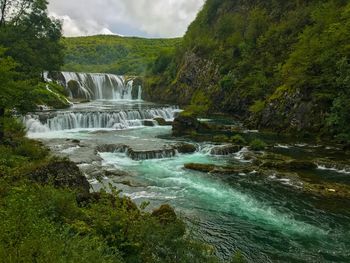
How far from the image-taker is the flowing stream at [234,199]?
1216 centimetres

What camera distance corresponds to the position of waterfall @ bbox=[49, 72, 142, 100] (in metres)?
69.3

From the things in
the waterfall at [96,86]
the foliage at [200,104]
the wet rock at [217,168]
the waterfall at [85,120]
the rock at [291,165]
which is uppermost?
the waterfall at [96,86]

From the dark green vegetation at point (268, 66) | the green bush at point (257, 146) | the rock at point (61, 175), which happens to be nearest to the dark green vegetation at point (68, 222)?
the rock at point (61, 175)

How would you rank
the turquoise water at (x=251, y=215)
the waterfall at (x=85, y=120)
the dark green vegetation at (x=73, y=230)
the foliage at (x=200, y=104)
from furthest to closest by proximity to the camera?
the foliage at (x=200, y=104)
the waterfall at (x=85, y=120)
the turquoise water at (x=251, y=215)
the dark green vegetation at (x=73, y=230)

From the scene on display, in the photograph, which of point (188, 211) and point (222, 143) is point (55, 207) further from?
point (222, 143)

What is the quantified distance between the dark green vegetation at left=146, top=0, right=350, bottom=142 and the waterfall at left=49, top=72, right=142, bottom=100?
677 centimetres

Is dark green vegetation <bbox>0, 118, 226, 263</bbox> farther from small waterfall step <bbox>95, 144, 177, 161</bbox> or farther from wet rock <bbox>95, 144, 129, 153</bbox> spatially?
wet rock <bbox>95, 144, 129, 153</bbox>

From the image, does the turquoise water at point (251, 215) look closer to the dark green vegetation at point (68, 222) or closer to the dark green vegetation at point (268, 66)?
the dark green vegetation at point (68, 222)

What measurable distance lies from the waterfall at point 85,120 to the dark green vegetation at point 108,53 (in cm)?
7389

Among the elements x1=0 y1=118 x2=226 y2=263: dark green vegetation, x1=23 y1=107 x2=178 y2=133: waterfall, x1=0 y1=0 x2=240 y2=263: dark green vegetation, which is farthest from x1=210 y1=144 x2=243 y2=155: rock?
x1=23 y1=107 x2=178 y2=133: waterfall

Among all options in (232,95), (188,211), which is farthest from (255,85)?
(188,211)

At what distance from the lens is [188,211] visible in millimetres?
15188

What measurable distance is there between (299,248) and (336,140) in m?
18.8

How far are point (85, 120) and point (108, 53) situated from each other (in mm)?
114683
